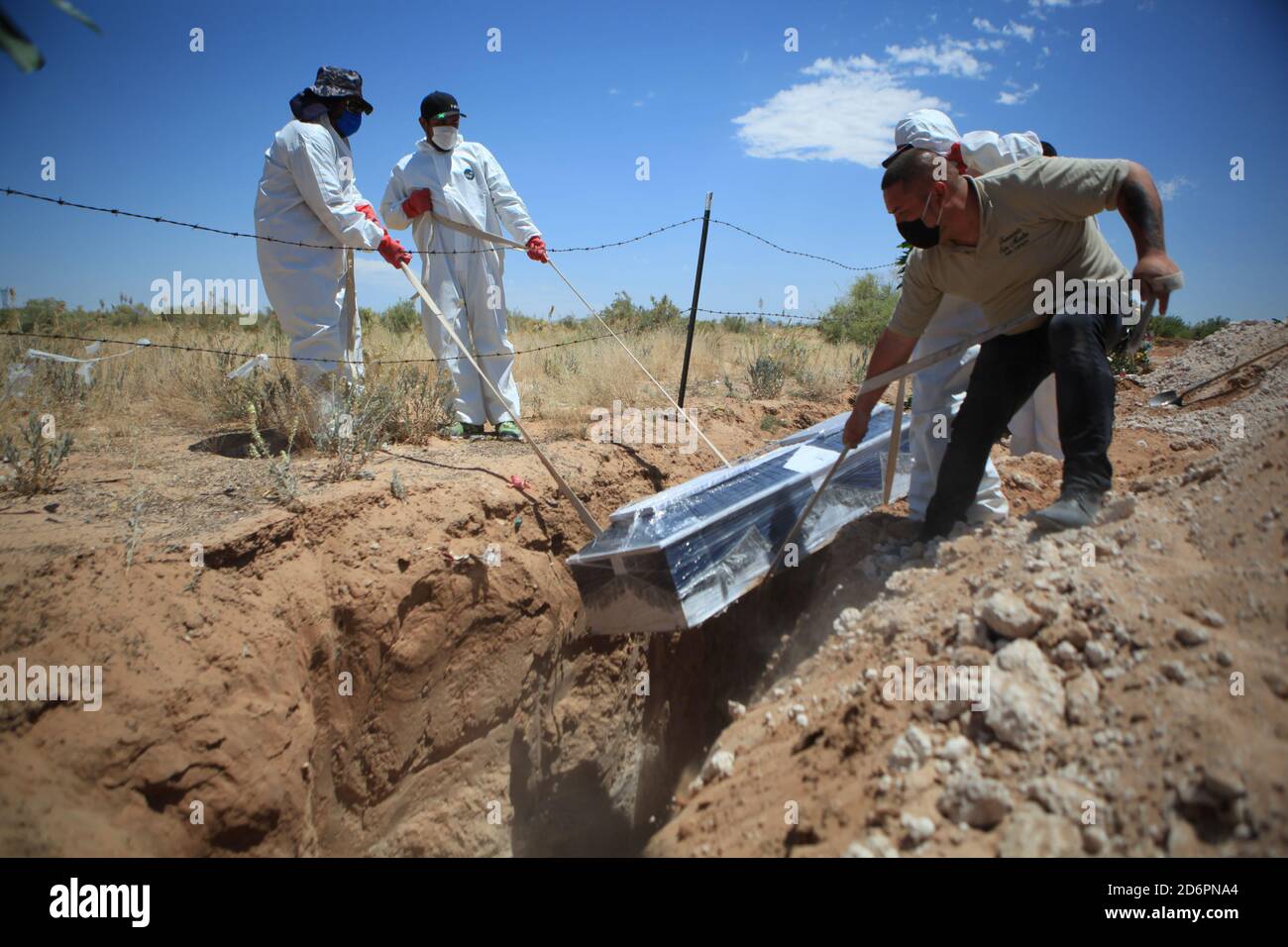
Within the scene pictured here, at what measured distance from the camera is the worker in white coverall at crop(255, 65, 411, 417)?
160 inches

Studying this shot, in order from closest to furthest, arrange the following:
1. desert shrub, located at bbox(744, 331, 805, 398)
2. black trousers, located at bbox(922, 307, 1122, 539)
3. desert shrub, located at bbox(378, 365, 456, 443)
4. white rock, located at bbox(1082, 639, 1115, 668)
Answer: white rock, located at bbox(1082, 639, 1115, 668) < black trousers, located at bbox(922, 307, 1122, 539) < desert shrub, located at bbox(378, 365, 456, 443) < desert shrub, located at bbox(744, 331, 805, 398)

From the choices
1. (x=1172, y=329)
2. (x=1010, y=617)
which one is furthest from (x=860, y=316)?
(x=1010, y=617)

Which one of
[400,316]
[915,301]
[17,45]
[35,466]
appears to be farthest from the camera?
[400,316]

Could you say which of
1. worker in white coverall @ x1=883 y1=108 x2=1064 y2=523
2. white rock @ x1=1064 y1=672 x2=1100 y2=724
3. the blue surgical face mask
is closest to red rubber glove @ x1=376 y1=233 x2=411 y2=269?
the blue surgical face mask

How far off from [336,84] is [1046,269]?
398cm

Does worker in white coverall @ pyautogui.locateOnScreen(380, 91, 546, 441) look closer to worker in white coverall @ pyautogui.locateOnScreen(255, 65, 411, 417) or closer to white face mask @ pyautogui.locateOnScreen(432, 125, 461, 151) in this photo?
white face mask @ pyautogui.locateOnScreen(432, 125, 461, 151)

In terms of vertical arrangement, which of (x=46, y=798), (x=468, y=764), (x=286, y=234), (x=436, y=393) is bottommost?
(x=468, y=764)

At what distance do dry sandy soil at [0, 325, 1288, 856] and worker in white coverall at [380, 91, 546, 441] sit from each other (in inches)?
22.8

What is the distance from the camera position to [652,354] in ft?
27.2

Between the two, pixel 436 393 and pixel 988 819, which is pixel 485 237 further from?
pixel 988 819

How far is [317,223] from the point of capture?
4234mm

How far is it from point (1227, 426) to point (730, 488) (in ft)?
12.3

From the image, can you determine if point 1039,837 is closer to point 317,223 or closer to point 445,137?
point 317,223
